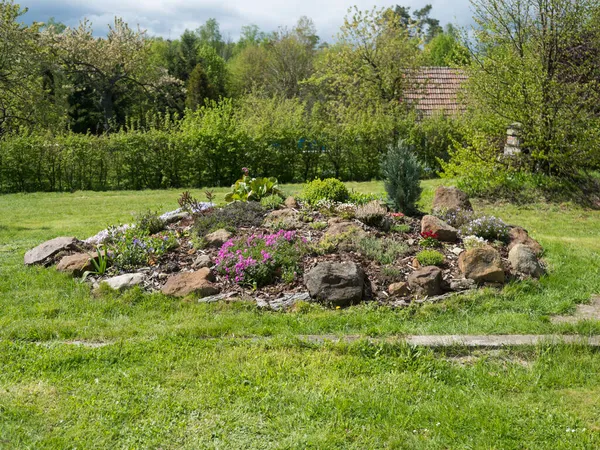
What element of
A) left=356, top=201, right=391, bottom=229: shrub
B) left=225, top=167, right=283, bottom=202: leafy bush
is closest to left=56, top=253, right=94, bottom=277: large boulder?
left=225, top=167, right=283, bottom=202: leafy bush

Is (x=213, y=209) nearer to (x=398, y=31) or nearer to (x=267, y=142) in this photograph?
(x=267, y=142)

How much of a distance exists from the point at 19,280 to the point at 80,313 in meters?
1.46

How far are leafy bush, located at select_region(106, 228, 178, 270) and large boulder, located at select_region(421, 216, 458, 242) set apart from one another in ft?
10.5

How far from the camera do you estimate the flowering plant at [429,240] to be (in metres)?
6.63

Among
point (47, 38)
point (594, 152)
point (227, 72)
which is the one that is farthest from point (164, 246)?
point (227, 72)

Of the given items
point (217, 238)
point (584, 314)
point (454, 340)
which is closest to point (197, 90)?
point (217, 238)

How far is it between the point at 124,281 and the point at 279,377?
2620mm

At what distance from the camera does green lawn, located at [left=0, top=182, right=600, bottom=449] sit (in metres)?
3.21

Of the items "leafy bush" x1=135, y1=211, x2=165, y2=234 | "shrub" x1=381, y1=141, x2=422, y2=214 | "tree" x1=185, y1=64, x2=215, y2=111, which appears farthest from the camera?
"tree" x1=185, y1=64, x2=215, y2=111

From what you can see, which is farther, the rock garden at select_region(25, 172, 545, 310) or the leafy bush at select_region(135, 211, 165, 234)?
the leafy bush at select_region(135, 211, 165, 234)

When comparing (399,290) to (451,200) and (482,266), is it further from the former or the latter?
(451,200)

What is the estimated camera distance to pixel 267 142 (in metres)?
16.3

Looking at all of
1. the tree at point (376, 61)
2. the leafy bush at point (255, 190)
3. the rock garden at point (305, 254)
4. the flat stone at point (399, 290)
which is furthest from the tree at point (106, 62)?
the flat stone at point (399, 290)

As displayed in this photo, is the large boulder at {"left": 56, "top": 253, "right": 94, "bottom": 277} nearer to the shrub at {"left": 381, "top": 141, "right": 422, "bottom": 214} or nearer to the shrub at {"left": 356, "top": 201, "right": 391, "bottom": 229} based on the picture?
the shrub at {"left": 356, "top": 201, "right": 391, "bottom": 229}
